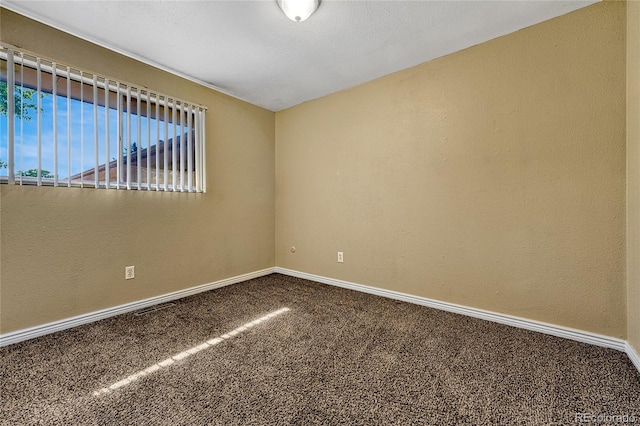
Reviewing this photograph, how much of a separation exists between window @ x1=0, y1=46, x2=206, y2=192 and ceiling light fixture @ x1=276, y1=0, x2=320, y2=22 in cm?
155

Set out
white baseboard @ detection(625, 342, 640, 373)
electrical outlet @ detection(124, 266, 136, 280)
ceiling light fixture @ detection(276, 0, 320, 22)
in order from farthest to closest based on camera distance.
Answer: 1. electrical outlet @ detection(124, 266, 136, 280)
2. ceiling light fixture @ detection(276, 0, 320, 22)
3. white baseboard @ detection(625, 342, 640, 373)

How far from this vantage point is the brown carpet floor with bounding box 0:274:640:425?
1.26 m

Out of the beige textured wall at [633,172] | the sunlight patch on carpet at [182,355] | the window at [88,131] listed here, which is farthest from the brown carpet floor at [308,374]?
the window at [88,131]

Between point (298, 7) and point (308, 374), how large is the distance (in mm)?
2318

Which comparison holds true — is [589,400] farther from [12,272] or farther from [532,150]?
[12,272]

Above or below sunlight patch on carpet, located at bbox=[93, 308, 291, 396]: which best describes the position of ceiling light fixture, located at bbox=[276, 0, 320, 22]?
above

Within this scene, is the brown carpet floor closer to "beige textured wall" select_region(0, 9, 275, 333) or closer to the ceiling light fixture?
"beige textured wall" select_region(0, 9, 275, 333)

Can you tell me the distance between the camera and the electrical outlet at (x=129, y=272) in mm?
2463

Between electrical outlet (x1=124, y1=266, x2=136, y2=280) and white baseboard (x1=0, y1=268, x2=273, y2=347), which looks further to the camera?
electrical outlet (x1=124, y1=266, x2=136, y2=280)

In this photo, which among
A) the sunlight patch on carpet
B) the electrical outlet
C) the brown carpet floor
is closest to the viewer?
the brown carpet floor

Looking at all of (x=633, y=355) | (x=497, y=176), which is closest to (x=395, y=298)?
→ (x=497, y=176)

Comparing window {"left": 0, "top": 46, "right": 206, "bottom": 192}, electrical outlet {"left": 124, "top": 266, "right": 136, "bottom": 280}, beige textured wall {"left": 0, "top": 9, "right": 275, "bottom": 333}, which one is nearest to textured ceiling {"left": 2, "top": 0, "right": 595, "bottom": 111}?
beige textured wall {"left": 0, "top": 9, "right": 275, "bottom": 333}

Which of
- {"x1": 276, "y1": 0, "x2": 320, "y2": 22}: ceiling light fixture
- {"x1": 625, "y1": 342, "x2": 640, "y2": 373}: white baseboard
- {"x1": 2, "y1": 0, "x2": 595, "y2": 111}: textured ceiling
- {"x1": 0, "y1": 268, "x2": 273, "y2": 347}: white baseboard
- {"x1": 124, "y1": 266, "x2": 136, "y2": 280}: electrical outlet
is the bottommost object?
{"x1": 625, "y1": 342, "x2": 640, "y2": 373}: white baseboard

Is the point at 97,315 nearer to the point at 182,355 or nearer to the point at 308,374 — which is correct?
the point at 182,355
